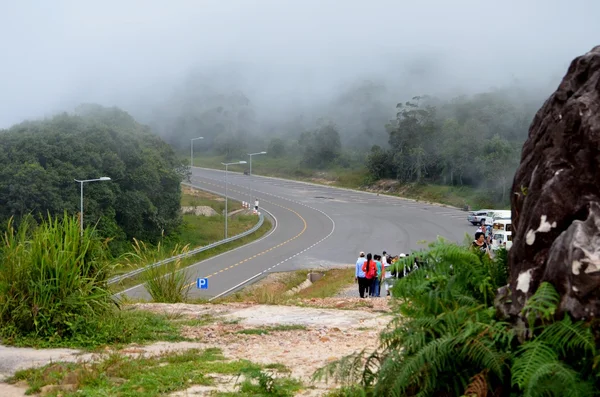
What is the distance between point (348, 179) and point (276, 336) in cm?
8771

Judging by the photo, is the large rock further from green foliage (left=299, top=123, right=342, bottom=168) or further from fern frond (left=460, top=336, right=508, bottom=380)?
green foliage (left=299, top=123, right=342, bottom=168)

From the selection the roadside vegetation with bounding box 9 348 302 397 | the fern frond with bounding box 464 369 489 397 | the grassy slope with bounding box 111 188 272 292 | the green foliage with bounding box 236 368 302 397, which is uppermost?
the fern frond with bounding box 464 369 489 397

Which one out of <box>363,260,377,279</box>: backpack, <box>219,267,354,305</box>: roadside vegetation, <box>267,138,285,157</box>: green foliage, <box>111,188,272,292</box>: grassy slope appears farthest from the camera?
<box>267,138,285,157</box>: green foliage

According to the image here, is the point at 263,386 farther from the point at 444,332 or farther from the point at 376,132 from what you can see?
the point at 376,132

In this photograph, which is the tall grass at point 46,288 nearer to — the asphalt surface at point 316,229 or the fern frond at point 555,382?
the fern frond at point 555,382

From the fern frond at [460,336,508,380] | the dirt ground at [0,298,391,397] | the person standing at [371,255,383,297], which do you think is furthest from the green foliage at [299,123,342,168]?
the fern frond at [460,336,508,380]

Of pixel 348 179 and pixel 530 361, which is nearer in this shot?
pixel 530 361

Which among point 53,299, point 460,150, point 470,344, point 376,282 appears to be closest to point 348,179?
point 460,150

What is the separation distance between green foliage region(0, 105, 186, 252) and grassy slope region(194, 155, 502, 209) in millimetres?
32460

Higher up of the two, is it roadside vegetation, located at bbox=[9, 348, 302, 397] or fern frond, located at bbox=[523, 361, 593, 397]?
fern frond, located at bbox=[523, 361, 593, 397]

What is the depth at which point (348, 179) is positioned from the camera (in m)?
99.4

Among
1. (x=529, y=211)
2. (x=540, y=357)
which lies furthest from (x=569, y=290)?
(x=529, y=211)

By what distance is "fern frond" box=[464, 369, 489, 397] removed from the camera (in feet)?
18.2

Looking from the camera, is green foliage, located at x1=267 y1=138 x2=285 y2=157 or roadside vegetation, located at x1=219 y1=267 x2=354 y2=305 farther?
green foliage, located at x1=267 y1=138 x2=285 y2=157
